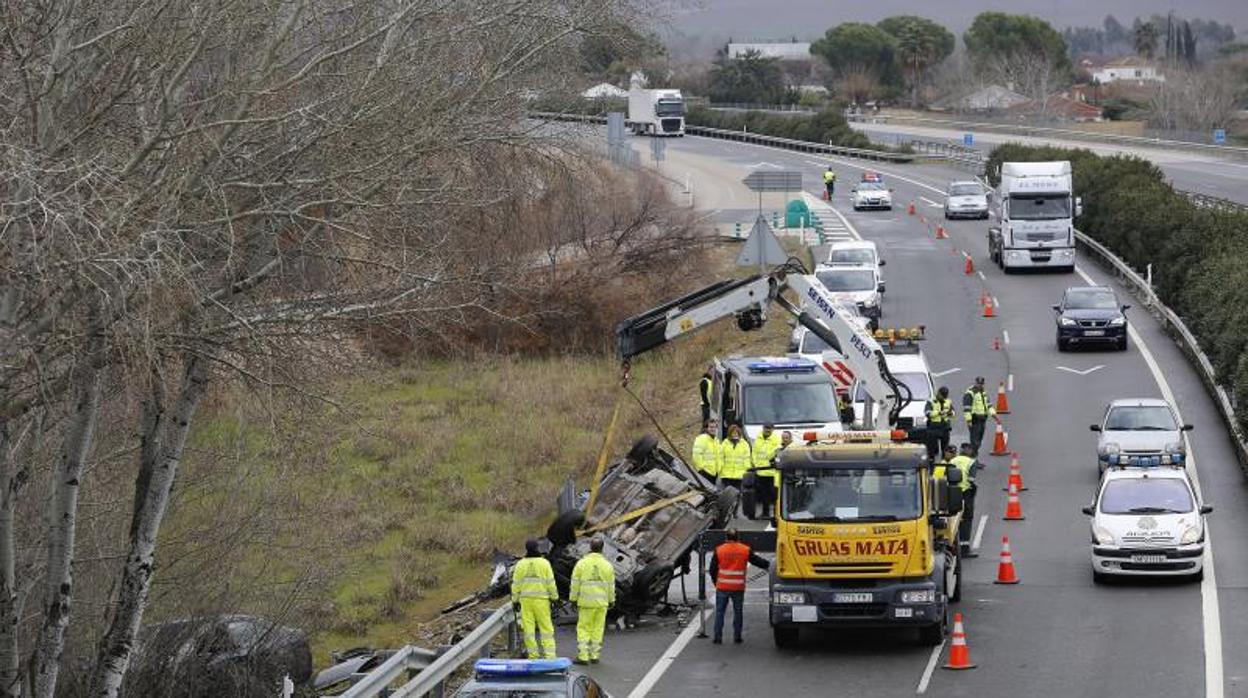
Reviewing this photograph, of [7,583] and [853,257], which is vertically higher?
[7,583]

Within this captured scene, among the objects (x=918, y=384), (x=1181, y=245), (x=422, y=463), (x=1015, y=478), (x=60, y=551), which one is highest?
(x=60, y=551)

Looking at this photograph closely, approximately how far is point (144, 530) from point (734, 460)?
12.5 m

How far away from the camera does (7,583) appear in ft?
52.0

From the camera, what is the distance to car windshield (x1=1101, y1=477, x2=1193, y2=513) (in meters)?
26.5

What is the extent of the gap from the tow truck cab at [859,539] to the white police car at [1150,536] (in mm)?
3816

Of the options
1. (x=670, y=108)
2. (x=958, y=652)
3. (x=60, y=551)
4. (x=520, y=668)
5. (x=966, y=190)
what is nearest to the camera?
(x=520, y=668)

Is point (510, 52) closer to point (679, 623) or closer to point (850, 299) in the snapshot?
point (679, 623)

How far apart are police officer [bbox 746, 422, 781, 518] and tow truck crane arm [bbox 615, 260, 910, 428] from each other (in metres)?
1.77

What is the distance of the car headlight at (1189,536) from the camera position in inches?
1015

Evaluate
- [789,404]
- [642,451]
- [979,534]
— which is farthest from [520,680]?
[789,404]

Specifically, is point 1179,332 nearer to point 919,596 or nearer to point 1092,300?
point 1092,300

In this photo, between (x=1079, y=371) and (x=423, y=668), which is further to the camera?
(x=1079, y=371)

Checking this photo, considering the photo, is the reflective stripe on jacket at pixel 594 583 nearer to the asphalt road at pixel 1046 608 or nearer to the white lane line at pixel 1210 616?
the asphalt road at pixel 1046 608

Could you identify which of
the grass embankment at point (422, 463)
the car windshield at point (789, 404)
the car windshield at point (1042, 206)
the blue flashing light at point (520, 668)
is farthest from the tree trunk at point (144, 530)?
the car windshield at point (1042, 206)
